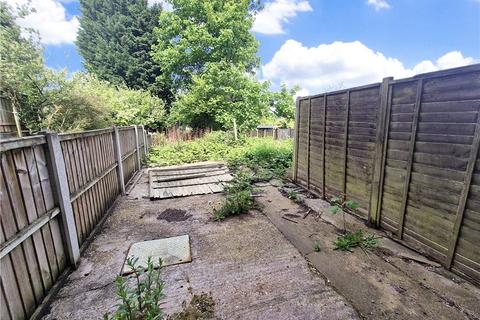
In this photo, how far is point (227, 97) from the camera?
13758 mm

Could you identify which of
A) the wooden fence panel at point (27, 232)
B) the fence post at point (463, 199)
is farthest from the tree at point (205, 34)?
the wooden fence panel at point (27, 232)

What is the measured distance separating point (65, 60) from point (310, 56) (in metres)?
26.6

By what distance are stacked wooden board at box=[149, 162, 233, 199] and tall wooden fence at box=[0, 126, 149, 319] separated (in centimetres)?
188

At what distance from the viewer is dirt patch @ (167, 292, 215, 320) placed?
1.72m

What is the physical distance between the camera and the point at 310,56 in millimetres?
27516

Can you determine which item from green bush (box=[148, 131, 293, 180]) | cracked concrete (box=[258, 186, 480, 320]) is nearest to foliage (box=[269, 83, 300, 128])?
green bush (box=[148, 131, 293, 180])

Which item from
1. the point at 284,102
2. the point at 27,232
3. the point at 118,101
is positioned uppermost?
the point at 284,102

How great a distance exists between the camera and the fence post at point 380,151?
285 centimetres

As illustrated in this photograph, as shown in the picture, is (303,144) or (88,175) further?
(303,144)

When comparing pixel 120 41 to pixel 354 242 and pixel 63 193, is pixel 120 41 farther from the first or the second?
pixel 354 242

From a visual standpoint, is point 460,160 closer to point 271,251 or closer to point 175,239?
point 271,251

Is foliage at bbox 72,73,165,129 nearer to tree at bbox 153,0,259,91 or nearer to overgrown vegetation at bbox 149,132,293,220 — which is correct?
overgrown vegetation at bbox 149,132,293,220

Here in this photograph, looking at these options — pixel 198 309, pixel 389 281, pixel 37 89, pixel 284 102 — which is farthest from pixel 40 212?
pixel 284 102

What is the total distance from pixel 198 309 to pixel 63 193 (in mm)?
1752
